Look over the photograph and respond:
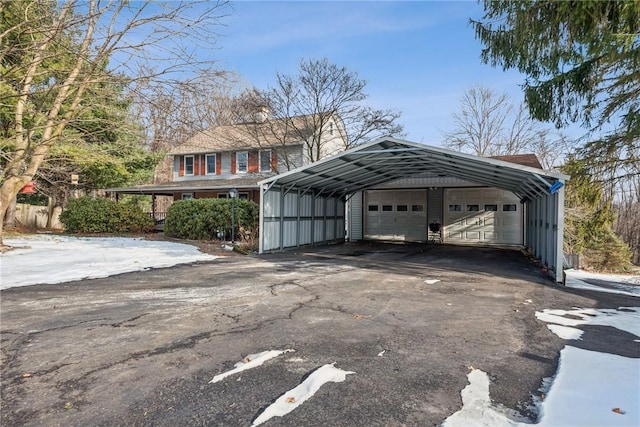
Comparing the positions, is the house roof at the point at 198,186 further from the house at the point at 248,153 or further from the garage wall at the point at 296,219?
the garage wall at the point at 296,219

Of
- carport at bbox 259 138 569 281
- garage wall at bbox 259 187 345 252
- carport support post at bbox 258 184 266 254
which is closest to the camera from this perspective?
carport at bbox 259 138 569 281

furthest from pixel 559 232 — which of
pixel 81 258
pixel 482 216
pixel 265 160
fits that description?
pixel 265 160

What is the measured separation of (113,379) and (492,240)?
15485 mm

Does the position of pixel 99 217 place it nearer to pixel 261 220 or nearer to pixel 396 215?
pixel 261 220

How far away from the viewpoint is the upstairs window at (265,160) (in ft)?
64.3

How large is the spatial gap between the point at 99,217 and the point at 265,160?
8236mm

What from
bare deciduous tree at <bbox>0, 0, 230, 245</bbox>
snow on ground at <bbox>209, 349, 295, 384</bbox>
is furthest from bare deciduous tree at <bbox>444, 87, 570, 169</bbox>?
snow on ground at <bbox>209, 349, 295, 384</bbox>

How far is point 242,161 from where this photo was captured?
20312 millimetres

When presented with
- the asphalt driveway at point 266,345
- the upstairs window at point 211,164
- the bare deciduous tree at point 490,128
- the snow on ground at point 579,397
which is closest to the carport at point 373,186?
the asphalt driveway at point 266,345

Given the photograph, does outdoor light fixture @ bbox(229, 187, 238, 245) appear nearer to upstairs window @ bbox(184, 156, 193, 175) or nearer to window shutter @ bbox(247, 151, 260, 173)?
window shutter @ bbox(247, 151, 260, 173)

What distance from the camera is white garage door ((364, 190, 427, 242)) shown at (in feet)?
55.8

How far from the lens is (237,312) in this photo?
197 inches

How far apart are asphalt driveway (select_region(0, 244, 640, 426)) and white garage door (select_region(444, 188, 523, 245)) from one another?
8.84m

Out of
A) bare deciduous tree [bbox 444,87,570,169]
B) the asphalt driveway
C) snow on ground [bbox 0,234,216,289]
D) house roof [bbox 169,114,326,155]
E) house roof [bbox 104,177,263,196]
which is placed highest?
bare deciduous tree [bbox 444,87,570,169]
